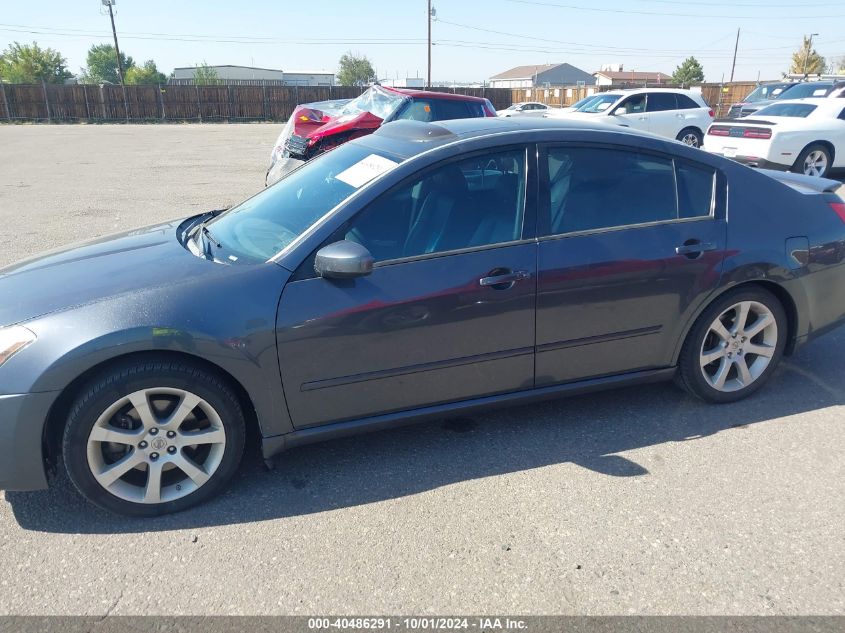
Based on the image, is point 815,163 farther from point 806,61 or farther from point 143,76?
point 143,76

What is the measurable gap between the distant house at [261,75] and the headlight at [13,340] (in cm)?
9046

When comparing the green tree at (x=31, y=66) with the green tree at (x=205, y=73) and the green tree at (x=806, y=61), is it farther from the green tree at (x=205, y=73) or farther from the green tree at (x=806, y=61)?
the green tree at (x=806, y=61)

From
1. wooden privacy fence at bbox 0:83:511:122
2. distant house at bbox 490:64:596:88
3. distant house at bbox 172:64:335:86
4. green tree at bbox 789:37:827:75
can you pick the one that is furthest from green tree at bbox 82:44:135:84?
green tree at bbox 789:37:827:75

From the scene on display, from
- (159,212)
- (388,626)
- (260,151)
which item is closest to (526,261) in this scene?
(388,626)

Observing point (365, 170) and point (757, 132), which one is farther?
point (757, 132)

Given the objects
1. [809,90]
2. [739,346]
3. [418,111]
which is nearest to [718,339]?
[739,346]

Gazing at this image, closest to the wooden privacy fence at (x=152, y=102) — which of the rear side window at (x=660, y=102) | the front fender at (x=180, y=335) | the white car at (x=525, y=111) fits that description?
the white car at (x=525, y=111)

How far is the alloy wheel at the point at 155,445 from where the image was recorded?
8.73 feet

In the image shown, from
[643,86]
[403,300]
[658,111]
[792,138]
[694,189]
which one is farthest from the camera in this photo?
[643,86]

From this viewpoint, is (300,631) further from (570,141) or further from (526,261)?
(570,141)

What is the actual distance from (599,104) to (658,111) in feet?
4.59

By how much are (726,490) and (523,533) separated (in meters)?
1.04

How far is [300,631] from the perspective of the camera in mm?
2197

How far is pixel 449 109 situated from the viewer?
1027 centimetres
